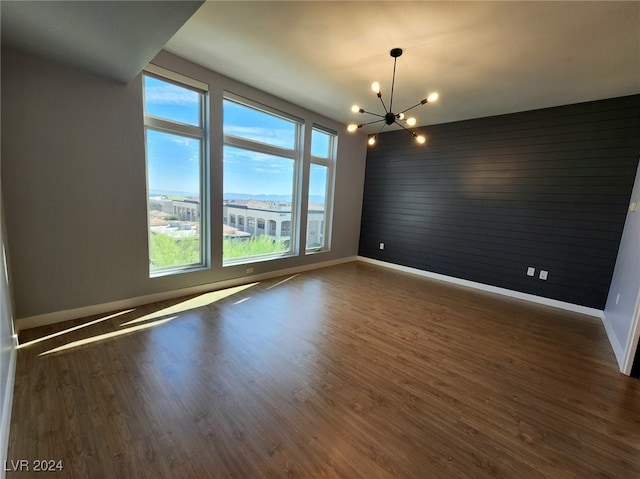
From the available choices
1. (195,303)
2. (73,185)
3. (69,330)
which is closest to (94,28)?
(73,185)

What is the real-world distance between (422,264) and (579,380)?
3.18 meters

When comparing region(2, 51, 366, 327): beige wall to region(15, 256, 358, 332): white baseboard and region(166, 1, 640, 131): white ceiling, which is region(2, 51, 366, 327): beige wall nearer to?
region(15, 256, 358, 332): white baseboard

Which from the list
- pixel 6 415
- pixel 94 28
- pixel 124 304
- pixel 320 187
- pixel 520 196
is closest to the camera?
pixel 6 415

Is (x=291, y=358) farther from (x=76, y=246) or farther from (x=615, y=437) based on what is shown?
(x=76, y=246)

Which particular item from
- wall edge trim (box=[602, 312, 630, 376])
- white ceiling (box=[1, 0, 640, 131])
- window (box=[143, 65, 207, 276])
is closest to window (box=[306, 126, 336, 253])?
white ceiling (box=[1, 0, 640, 131])

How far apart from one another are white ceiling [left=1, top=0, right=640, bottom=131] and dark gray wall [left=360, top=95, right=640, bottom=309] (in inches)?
19.8

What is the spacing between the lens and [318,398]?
1885mm

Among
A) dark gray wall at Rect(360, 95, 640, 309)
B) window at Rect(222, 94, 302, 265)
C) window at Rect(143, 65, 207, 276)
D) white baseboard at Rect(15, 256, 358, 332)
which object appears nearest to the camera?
white baseboard at Rect(15, 256, 358, 332)

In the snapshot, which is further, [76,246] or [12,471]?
[76,246]

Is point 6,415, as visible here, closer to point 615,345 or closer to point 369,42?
point 369,42

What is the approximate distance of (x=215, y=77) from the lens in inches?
137

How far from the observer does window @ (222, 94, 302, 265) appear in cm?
391

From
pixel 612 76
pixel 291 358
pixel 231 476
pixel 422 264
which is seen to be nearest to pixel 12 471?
pixel 231 476

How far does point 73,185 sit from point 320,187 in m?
3.78
